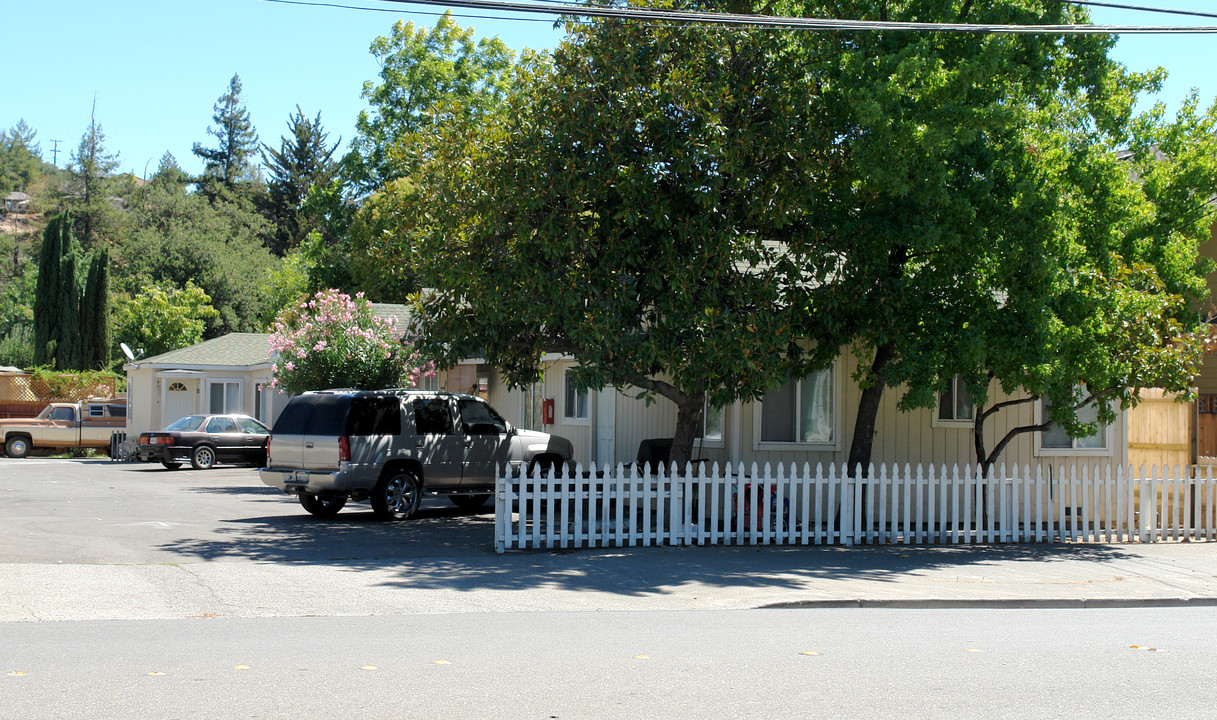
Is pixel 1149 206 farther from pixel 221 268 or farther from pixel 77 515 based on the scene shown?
pixel 221 268

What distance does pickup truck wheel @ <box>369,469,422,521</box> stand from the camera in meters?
16.4

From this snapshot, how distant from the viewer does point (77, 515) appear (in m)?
16.8

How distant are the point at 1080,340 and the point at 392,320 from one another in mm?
15088

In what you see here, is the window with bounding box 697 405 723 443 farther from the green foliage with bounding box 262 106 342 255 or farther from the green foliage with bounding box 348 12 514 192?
the green foliage with bounding box 262 106 342 255

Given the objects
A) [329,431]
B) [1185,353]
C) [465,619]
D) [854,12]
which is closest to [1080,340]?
[1185,353]

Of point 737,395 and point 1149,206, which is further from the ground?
point 1149,206

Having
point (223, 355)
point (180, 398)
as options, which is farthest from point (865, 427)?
point (180, 398)

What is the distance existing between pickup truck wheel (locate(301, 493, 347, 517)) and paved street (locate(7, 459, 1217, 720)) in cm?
111

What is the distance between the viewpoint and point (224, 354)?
37.2 meters

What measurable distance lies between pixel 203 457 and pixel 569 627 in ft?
76.9

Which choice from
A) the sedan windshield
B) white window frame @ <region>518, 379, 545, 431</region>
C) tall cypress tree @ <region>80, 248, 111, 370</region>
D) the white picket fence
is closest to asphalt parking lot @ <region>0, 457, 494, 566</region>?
the white picket fence

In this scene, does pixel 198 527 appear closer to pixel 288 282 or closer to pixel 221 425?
pixel 221 425

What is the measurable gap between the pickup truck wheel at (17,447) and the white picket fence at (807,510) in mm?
25485

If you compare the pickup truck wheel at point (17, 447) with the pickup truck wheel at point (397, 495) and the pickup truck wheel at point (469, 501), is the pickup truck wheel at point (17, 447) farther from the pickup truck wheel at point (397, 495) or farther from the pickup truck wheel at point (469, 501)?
the pickup truck wheel at point (397, 495)
